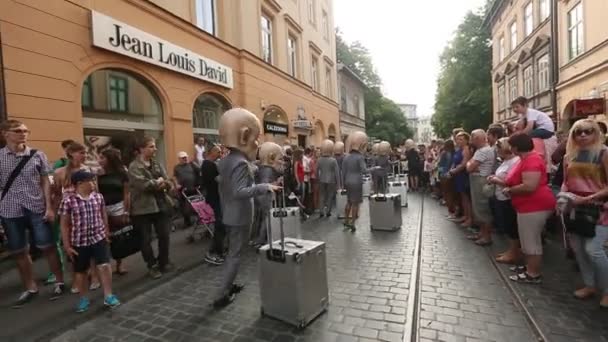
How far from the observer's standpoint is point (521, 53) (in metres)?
21.7

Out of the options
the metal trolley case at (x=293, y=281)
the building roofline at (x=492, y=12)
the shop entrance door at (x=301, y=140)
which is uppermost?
the building roofline at (x=492, y=12)

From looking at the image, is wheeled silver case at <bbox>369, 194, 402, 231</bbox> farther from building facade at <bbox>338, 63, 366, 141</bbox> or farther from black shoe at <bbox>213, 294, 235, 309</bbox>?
building facade at <bbox>338, 63, 366, 141</bbox>

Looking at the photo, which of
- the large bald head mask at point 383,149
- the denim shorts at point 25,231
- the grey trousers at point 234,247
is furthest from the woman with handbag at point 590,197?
the large bald head mask at point 383,149

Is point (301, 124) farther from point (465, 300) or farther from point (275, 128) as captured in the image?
point (465, 300)

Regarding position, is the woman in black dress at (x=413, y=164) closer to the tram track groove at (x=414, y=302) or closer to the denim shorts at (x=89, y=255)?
the tram track groove at (x=414, y=302)

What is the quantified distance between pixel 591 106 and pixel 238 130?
1414cm

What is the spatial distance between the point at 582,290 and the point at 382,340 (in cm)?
237

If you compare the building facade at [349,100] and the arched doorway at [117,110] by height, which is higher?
the building facade at [349,100]

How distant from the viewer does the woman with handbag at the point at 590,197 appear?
3422mm

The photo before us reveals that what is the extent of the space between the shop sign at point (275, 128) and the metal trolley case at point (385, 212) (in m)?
7.00

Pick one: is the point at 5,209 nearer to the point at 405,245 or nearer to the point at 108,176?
the point at 108,176

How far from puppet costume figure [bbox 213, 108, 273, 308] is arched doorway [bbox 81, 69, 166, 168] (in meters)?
3.67

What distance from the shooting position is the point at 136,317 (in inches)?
146

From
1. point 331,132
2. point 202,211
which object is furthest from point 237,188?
point 331,132
